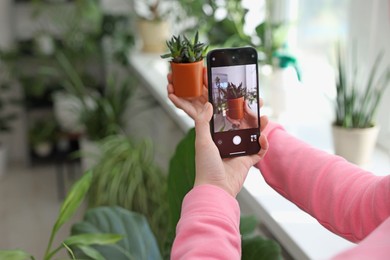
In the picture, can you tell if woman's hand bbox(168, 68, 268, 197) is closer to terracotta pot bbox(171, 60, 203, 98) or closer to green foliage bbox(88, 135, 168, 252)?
terracotta pot bbox(171, 60, 203, 98)

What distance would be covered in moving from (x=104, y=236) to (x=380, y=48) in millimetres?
946

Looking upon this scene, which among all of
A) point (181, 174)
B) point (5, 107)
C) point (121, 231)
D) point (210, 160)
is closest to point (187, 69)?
point (210, 160)

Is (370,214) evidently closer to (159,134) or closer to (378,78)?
(378,78)

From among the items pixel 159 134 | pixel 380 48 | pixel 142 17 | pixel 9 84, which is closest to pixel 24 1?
pixel 9 84

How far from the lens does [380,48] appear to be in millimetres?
1556

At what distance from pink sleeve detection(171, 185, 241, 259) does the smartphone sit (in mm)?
92

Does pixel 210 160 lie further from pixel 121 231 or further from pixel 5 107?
Answer: pixel 5 107

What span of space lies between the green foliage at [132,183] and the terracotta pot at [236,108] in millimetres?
1112

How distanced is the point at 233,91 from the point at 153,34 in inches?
85.4

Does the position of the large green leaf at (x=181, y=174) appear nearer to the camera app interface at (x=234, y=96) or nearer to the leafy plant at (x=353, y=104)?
the camera app interface at (x=234, y=96)

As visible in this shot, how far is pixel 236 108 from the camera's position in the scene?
0.85 metres

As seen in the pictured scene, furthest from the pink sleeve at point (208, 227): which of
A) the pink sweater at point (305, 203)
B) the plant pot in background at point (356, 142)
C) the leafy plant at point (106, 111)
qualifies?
the leafy plant at point (106, 111)

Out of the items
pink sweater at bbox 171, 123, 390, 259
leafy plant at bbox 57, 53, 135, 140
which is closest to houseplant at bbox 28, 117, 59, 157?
leafy plant at bbox 57, 53, 135, 140

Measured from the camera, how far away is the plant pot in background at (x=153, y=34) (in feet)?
9.62
